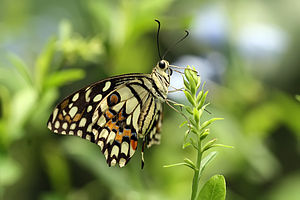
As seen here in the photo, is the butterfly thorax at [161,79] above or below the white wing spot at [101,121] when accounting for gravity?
above

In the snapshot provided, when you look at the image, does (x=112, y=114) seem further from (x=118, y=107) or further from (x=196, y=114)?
(x=196, y=114)

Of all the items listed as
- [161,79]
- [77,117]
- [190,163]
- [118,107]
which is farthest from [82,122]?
[190,163]

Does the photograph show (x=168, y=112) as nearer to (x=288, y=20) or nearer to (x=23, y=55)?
(x=23, y=55)

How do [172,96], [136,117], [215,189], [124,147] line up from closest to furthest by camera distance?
[215,189], [124,147], [136,117], [172,96]

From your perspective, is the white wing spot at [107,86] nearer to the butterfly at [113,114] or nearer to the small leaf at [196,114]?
the butterfly at [113,114]

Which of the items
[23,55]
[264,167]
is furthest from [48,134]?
[264,167]

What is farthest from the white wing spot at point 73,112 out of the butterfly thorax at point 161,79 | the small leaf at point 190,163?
Answer: the small leaf at point 190,163
